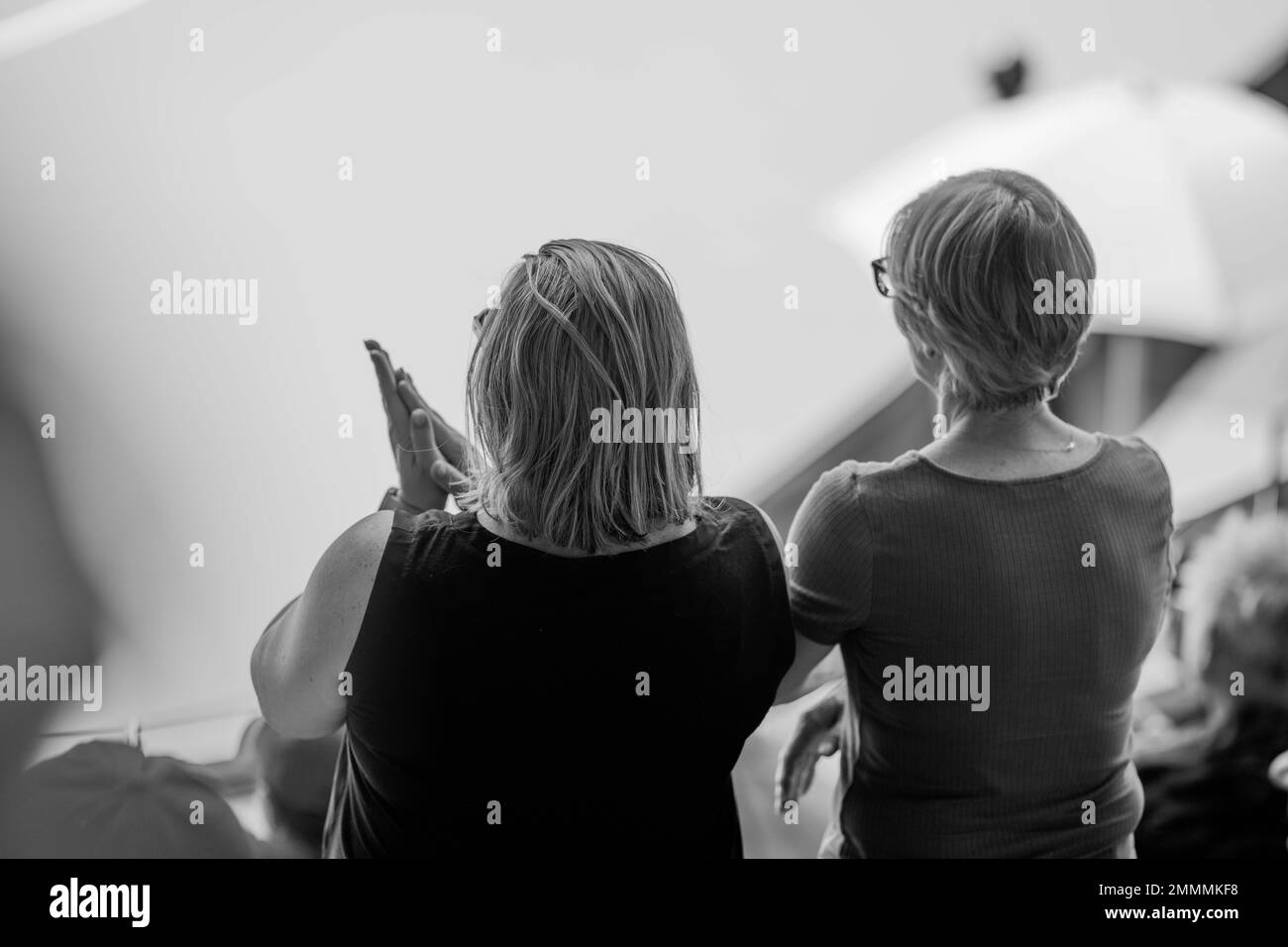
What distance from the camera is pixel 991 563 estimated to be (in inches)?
48.9

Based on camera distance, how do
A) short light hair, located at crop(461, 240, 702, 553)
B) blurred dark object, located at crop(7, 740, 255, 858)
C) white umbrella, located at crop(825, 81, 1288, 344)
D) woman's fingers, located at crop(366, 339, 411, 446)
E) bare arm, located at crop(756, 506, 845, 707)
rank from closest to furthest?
short light hair, located at crop(461, 240, 702, 553), bare arm, located at crop(756, 506, 845, 707), woman's fingers, located at crop(366, 339, 411, 446), blurred dark object, located at crop(7, 740, 255, 858), white umbrella, located at crop(825, 81, 1288, 344)

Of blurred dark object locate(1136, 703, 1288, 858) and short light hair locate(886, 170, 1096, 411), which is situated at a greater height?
short light hair locate(886, 170, 1096, 411)

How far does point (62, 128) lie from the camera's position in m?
1.97

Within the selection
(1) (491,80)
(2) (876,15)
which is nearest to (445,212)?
(1) (491,80)

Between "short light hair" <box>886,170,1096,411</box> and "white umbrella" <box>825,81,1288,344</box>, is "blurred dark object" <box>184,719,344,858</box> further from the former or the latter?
"white umbrella" <box>825,81,1288,344</box>

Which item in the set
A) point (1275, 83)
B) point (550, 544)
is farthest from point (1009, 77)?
point (550, 544)

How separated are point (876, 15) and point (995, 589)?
47.9 inches

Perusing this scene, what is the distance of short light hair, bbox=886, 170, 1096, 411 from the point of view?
1.21 meters

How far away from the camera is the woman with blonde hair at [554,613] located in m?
1.15

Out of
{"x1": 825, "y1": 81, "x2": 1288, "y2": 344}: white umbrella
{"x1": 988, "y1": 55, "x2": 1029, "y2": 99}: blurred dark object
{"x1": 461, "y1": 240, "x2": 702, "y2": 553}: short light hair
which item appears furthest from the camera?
{"x1": 988, "y1": 55, "x2": 1029, "y2": 99}: blurred dark object

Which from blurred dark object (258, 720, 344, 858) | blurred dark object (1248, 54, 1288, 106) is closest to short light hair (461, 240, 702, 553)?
blurred dark object (258, 720, 344, 858)

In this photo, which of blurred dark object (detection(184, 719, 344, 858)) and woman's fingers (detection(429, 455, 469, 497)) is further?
blurred dark object (detection(184, 719, 344, 858))

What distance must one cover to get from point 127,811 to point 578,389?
1131 millimetres
